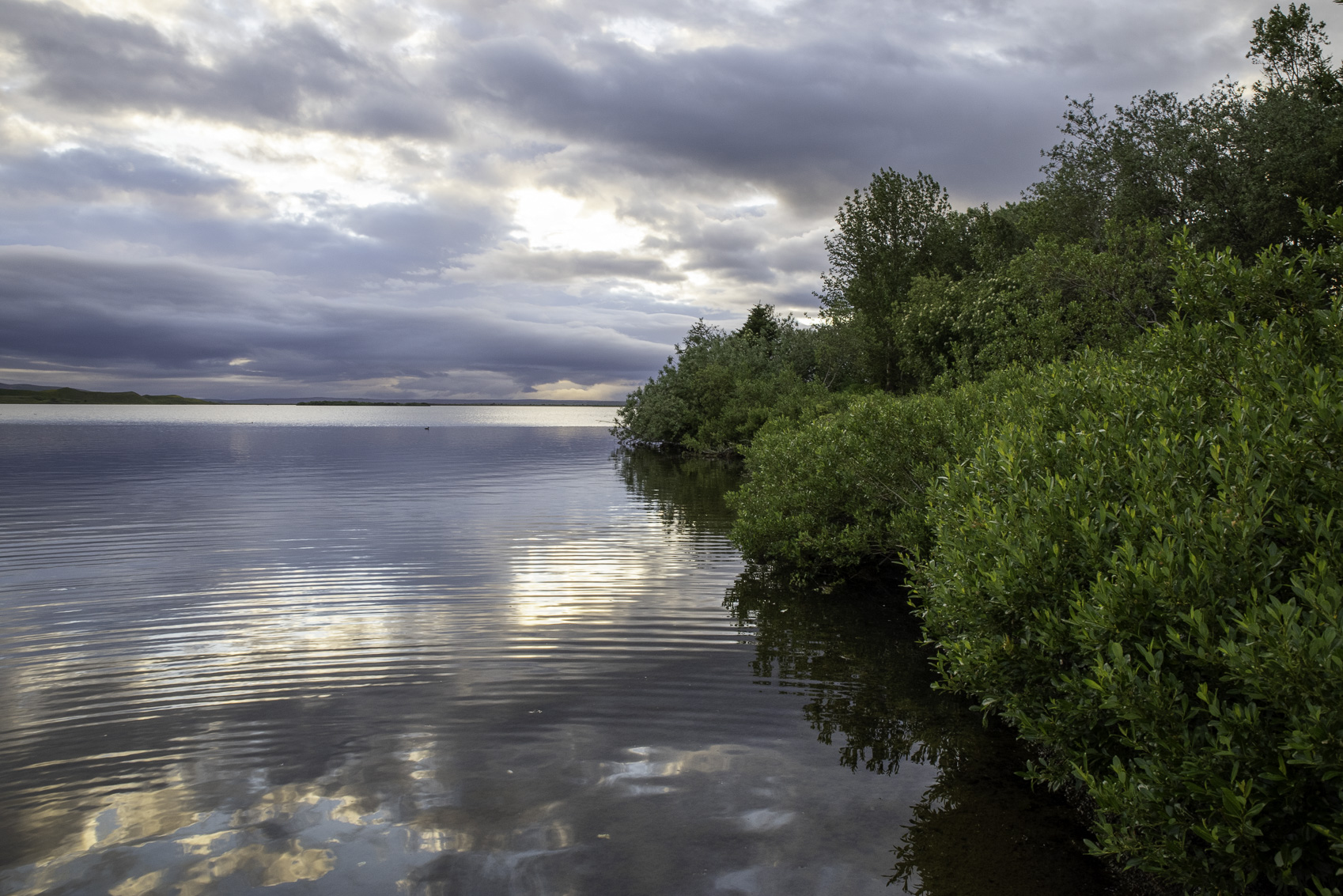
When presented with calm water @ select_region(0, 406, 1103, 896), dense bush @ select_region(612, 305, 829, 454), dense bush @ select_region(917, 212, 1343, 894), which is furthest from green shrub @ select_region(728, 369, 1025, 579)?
dense bush @ select_region(612, 305, 829, 454)

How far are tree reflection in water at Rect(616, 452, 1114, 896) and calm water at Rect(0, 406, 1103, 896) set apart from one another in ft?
0.13

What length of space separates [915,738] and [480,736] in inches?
197

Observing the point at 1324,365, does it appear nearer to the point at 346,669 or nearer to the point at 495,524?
the point at 346,669

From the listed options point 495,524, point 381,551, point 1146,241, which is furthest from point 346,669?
point 1146,241

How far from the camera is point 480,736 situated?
872cm

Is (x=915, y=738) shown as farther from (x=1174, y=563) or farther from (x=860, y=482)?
(x=860, y=482)

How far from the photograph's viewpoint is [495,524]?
2472 cm

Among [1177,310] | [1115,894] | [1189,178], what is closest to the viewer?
[1115,894]

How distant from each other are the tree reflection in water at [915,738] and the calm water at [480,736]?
4 centimetres

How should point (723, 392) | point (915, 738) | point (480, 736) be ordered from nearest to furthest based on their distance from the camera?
point (480, 736)
point (915, 738)
point (723, 392)

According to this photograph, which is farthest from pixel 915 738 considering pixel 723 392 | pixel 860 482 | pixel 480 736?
pixel 723 392

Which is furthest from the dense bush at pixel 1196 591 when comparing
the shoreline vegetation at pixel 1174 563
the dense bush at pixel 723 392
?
the dense bush at pixel 723 392

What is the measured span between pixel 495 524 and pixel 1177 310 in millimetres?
20603

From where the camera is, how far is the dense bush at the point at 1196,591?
4.10 m
